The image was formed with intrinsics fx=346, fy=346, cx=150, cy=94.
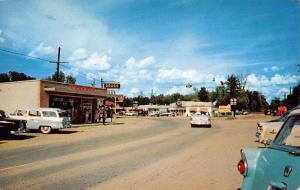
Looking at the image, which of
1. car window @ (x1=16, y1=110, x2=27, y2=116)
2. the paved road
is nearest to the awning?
car window @ (x1=16, y1=110, x2=27, y2=116)

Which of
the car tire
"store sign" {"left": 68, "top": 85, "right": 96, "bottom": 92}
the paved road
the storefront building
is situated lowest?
the paved road

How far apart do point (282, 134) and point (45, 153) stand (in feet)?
37.3

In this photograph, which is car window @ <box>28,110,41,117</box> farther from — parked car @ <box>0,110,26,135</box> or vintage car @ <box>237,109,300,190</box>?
vintage car @ <box>237,109,300,190</box>

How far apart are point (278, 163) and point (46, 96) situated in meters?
33.4

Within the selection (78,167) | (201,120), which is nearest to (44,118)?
(201,120)

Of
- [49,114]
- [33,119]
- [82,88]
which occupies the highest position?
[82,88]

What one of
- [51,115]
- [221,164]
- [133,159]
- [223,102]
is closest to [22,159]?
[133,159]

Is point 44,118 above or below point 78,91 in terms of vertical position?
A: below

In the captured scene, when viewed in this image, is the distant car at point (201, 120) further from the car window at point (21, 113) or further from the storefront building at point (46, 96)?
the car window at point (21, 113)

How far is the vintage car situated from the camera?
3.25m

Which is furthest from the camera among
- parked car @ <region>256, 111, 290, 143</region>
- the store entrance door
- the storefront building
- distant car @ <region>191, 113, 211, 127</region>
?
the store entrance door

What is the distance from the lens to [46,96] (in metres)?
34.8

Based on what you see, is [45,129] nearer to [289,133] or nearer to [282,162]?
A: [289,133]

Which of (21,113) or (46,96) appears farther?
(46,96)
